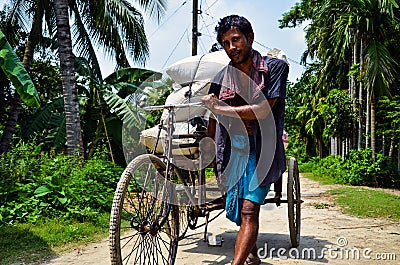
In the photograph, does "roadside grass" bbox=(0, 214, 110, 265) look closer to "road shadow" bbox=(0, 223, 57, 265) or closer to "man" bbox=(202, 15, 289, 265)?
"road shadow" bbox=(0, 223, 57, 265)

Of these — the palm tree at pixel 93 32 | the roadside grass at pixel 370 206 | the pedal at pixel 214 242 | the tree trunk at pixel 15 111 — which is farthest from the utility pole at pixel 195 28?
the pedal at pixel 214 242

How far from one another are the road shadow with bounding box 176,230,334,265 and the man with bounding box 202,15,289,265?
93cm

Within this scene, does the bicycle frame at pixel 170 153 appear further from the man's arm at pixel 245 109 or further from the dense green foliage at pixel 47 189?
the dense green foliage at pixel 47 189

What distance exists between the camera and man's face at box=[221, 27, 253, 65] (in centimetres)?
323

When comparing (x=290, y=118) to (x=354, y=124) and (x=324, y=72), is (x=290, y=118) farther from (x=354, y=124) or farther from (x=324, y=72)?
(x=354, y=124)

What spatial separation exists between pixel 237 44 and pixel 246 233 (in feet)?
4.45

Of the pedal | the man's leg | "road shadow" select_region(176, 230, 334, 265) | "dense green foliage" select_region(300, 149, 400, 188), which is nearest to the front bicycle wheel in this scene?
the man's leg

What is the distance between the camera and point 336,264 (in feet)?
13.0

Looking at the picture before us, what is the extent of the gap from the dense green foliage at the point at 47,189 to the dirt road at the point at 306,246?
154 cm

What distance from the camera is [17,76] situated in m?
6.75

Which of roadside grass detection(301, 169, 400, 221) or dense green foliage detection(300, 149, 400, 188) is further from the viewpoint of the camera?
dense green foliage detection(300, 149, 400, 188)

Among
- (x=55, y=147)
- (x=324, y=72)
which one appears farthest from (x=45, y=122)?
(x=324, y=72)

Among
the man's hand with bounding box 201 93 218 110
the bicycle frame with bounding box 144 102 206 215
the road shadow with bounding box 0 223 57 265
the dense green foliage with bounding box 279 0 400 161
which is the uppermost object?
the dense green foliage with bounding box 279 0 400 161

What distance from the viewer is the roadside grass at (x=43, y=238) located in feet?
15.4
